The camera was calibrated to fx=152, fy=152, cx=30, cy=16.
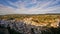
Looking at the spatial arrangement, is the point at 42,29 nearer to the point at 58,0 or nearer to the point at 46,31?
the point at 46,31

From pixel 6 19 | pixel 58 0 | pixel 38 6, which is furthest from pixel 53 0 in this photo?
pixel 6 19

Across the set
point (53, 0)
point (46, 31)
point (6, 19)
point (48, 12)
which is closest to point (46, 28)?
point (46, 31)

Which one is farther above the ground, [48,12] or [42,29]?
[48,12]

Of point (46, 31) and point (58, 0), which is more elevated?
point (58, 0)

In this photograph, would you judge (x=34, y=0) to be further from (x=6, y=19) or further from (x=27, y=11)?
(x=6, y=19)

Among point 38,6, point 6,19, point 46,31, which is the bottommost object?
point 46,31

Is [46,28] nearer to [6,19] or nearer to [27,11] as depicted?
[27,11]

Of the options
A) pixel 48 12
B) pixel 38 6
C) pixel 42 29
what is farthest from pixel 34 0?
pixel 42 29
